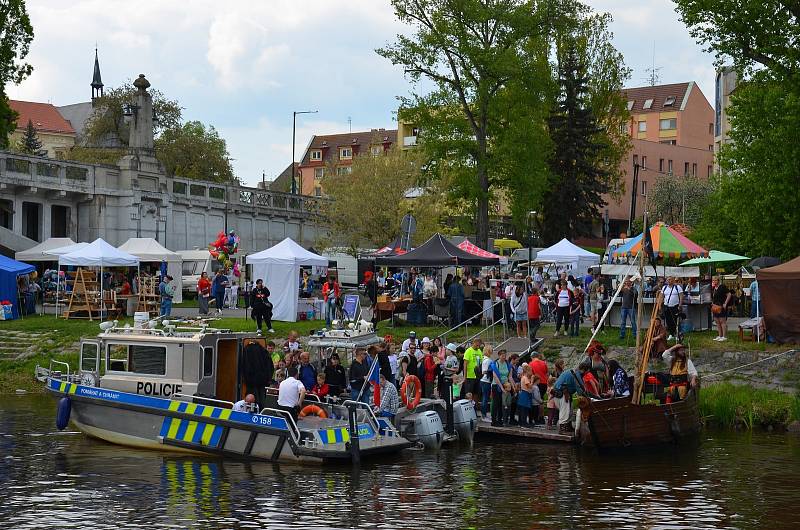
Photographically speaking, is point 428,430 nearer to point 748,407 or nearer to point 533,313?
point 748,407

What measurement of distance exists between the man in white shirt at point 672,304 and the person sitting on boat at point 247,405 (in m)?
14.9

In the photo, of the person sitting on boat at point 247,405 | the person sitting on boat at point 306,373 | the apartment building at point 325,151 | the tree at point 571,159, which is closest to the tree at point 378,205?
the tree at point 571,159

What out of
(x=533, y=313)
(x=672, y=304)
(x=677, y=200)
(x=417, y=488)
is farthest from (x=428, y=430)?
(x=677, y=200)

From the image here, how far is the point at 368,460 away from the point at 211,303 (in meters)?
23.3

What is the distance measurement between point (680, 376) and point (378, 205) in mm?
32012

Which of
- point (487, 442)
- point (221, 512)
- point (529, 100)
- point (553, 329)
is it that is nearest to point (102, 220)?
point (529, 100)

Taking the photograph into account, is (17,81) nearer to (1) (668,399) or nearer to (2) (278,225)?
(2) (278,225)

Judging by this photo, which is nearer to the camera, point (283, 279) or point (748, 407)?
point (748, 407)

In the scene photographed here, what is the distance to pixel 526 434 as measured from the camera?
25.6 metres

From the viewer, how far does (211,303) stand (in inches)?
1795

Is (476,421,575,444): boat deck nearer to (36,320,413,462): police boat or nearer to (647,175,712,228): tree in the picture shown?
(36,320,413,462): police boat

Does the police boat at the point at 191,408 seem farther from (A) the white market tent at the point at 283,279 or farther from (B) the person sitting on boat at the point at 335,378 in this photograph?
(A) the white market tent at the point at 283,279

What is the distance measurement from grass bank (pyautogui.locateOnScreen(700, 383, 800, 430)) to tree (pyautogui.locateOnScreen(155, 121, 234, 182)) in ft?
208

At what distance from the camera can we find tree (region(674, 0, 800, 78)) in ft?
123
